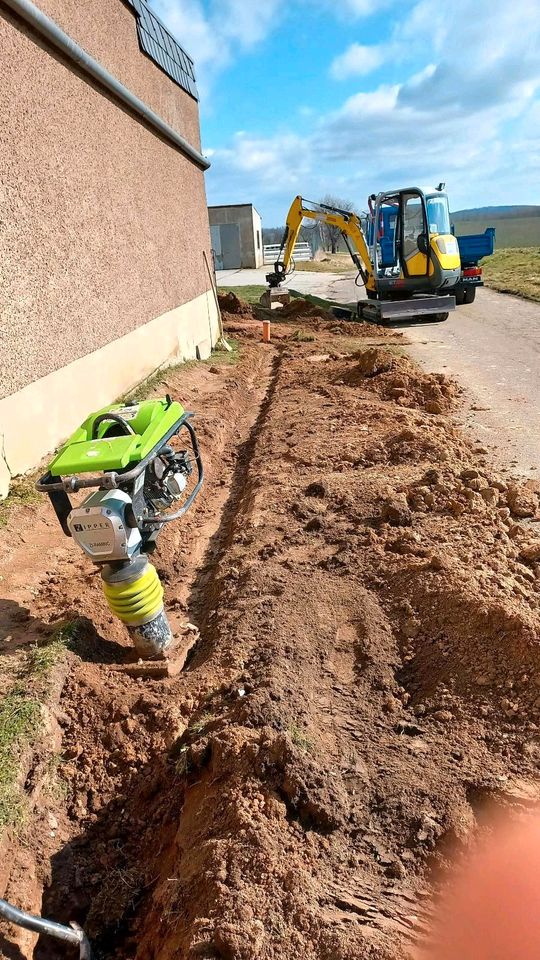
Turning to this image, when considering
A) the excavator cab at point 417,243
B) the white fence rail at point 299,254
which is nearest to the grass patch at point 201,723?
the excavator cab at point 417,243

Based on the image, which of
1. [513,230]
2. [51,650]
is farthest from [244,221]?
[513,230]

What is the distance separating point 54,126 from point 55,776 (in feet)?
19.9

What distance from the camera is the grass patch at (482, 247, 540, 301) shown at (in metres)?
19.4

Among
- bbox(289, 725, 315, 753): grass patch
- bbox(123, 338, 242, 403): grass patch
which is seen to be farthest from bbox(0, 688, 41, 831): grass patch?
bbox(123, 338, 242, 403): grass patch

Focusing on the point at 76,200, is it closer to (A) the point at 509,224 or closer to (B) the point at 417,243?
(B) the point at 417,243

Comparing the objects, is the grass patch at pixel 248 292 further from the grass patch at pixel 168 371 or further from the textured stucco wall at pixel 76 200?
the textured stucco wall at pixel 76 200

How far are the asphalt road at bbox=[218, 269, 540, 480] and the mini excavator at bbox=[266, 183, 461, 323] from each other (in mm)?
608

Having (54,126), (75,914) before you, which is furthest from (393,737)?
(54,126)

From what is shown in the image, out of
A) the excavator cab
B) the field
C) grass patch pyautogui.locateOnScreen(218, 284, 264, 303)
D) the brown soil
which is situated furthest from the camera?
the field

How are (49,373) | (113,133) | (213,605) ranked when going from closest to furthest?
1. (213,605)
2. (49,373)
3. (113,133)

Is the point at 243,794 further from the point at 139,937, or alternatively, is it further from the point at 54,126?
the point at 54,126

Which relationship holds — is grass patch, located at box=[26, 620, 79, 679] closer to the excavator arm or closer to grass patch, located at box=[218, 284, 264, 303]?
the excavator arm

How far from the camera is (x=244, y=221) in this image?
3700 cm

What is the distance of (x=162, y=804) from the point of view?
9.11 ft
